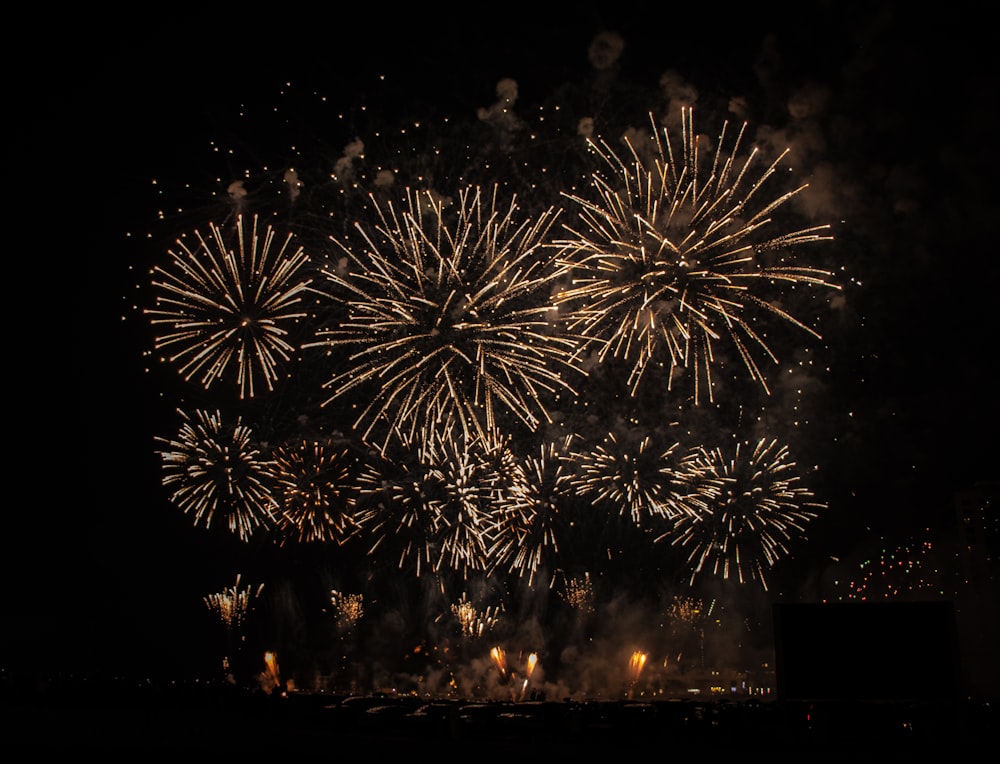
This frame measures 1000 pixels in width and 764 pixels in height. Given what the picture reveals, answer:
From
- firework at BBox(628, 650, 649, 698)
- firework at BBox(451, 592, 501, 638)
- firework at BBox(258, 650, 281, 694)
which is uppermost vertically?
firework at BBox(451, 592, 501, 638)

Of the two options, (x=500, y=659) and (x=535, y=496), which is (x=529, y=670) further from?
(x=535, y=496)

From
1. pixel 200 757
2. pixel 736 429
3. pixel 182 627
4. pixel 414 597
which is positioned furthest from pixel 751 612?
pixel 200 757

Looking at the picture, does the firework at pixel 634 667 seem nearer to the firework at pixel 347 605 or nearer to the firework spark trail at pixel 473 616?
the firework spark trail at pixel 473 616

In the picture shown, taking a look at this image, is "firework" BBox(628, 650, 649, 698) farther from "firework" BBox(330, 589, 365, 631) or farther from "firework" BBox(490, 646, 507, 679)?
"firework" BBox(330, 589, 365, 631)

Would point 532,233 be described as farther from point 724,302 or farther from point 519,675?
point 519,675

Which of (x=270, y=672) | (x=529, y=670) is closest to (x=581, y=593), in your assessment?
(x=529, y=670)

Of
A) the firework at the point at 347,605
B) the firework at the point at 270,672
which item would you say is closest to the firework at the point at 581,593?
the firework at the point at 347,605

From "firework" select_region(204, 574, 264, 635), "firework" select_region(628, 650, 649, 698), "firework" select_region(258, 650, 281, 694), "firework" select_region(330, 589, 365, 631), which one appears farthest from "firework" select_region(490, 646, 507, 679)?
"firework" select_region(204, 574, 264, 635)

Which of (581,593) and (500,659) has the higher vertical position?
(581,593)
